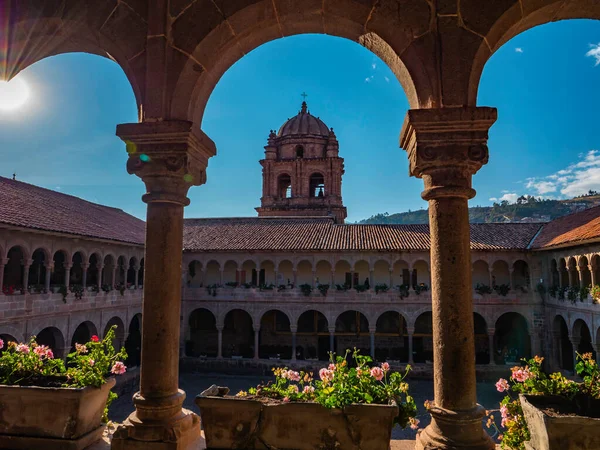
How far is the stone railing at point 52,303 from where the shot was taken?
14.3 meters

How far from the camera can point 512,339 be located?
24125 mm

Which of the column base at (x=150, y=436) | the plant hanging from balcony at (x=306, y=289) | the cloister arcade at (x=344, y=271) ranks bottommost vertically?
the column base at (x=150, y=436)

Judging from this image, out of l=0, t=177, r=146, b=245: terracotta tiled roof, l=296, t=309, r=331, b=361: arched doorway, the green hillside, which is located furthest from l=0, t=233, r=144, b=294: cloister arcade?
the green hillside

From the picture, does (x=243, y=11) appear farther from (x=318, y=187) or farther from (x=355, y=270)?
(x=318, y=187)

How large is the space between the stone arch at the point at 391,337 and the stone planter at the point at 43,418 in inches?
845

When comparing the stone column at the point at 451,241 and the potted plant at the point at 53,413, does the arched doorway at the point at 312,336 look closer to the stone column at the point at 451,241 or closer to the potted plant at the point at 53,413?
the potted plant at the point at 53,413

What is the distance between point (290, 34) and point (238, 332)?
77.3 feet

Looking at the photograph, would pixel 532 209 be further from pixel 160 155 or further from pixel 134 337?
pixel 160 155

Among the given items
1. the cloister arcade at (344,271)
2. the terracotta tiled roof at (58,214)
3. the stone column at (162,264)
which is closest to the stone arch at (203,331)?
the cloister arcade at (344,271)

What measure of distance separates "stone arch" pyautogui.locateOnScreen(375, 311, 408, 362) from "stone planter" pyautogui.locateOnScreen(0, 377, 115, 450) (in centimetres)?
2146

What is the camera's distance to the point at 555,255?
68.6ft

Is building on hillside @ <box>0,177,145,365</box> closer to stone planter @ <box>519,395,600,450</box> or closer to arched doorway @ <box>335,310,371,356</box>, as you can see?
arched doorway @ <box>335,310,371,356</box>

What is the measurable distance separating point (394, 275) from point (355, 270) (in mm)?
2179

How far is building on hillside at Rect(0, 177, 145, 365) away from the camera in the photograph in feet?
48.5
